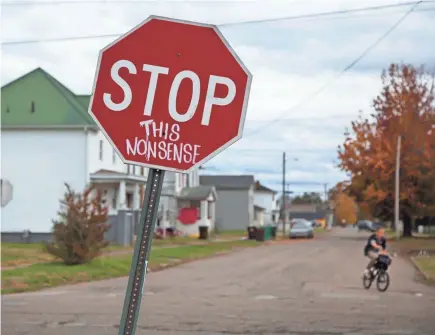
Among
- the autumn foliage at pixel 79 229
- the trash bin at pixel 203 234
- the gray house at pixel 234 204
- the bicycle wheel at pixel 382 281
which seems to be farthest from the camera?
the gray house at pixel 234 204

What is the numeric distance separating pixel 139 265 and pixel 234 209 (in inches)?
3377

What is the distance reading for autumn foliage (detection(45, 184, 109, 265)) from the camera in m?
24.7

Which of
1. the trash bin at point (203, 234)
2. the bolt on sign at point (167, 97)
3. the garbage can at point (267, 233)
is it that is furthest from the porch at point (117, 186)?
the bolt on sign at point (167, 97)

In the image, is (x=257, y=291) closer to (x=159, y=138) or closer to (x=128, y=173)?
(x=159, y=138)

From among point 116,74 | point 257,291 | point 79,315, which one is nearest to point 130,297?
point 116,74

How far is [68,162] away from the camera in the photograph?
133 ft

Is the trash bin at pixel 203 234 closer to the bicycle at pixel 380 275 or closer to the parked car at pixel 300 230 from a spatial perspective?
the parked car at pixel 300 230

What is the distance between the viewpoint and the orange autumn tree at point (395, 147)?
54.2m

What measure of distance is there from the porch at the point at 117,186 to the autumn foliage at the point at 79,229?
1429 cm

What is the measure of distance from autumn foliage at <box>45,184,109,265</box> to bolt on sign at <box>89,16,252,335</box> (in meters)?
21.2

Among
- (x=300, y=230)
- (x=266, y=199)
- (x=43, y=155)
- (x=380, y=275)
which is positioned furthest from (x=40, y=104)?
(x=266, y=199)

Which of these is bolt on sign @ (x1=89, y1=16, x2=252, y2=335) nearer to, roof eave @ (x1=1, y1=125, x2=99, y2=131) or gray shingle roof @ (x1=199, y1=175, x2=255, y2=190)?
roof eave @ (x1=1, y1=125, x2=99, y2=131)

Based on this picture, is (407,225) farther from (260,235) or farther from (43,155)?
(43,155)

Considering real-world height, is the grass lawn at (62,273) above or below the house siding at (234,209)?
below
